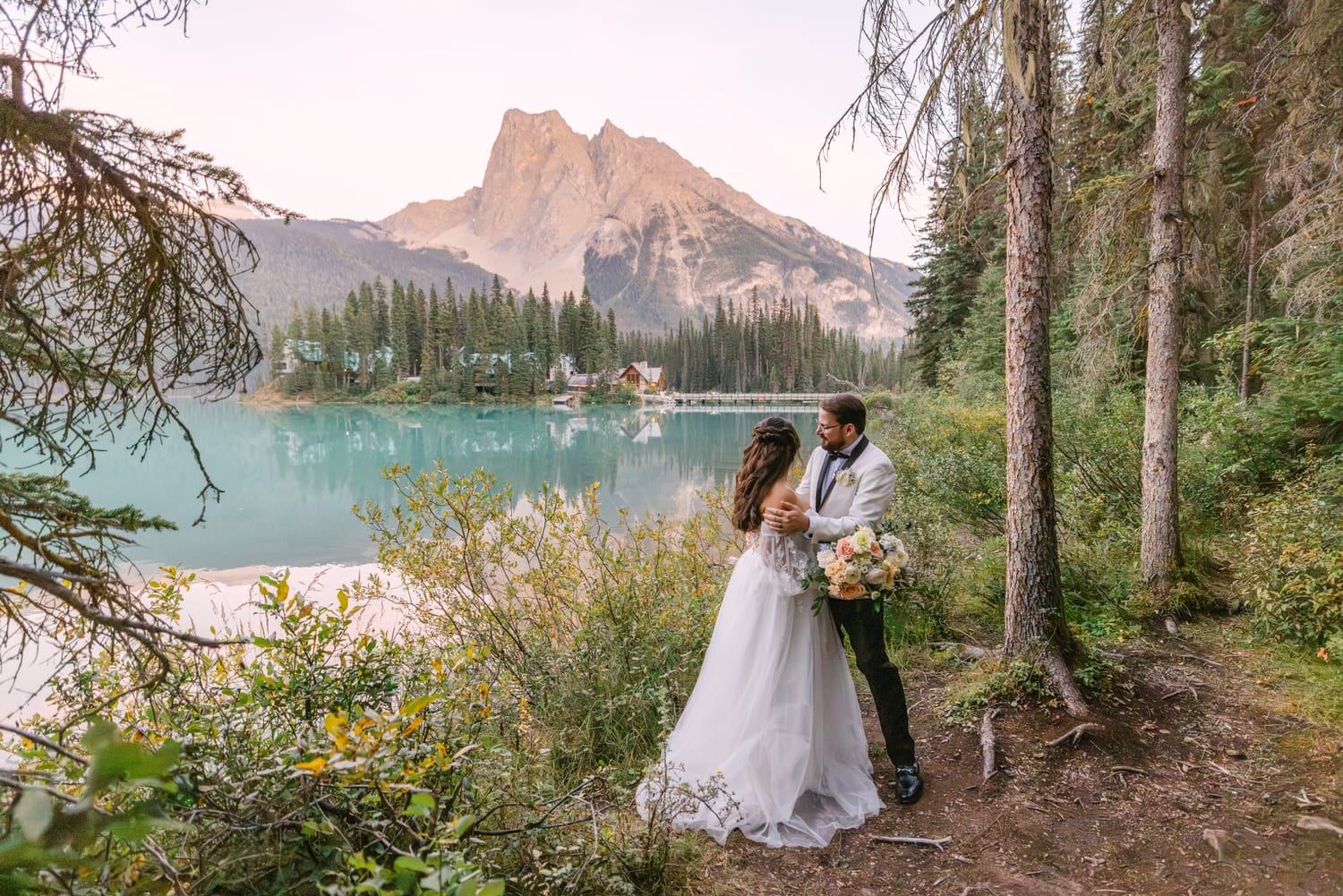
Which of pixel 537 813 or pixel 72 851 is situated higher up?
pixel 72 851

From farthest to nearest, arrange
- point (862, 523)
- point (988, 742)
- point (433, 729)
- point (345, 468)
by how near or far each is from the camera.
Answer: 1. point (345, 468)
2. point (988, 742)
3. point (862, 523)
4. point (433, 729)

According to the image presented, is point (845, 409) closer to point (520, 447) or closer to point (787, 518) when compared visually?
point (787, 518)

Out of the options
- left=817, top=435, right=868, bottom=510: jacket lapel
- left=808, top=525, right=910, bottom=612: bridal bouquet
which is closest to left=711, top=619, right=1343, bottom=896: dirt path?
left=808, top=525, right=910, bottom=612: bridal bouquet

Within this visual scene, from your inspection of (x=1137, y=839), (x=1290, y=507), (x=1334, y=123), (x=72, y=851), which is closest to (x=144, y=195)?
(x=72, y=851)

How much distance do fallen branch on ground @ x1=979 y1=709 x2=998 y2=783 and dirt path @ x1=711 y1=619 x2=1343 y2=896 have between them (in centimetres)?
4

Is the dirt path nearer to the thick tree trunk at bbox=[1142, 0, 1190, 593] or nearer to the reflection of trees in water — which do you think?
the thick tree trunk at bbox=[1142, 0, 1190, 593]

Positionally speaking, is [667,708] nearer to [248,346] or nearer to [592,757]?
[592,757]

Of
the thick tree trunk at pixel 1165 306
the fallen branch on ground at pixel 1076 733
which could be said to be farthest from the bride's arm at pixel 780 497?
the thick tree trunk at pixel 1165 306

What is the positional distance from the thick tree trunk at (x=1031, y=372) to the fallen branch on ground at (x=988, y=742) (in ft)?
1.52

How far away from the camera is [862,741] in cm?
363

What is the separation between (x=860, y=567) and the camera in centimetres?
330

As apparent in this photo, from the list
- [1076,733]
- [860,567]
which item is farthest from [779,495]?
[1076,733]

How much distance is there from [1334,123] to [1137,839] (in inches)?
281

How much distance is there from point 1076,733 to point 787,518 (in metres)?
2.13
